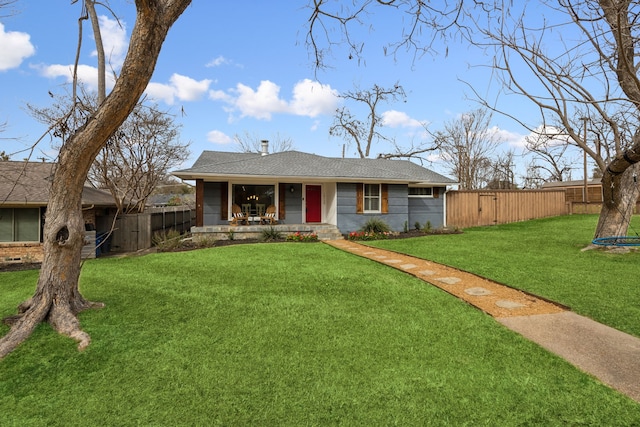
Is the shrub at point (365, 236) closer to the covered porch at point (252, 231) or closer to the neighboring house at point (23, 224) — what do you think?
the covered porch at point (252, 231)

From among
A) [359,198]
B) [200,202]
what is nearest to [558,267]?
[359,198]

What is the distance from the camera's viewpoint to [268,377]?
8.89 feet

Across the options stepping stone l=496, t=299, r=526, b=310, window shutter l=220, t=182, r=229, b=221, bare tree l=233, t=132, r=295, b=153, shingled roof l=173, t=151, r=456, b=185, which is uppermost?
bare tree l=233, t=132, r=295, b=153

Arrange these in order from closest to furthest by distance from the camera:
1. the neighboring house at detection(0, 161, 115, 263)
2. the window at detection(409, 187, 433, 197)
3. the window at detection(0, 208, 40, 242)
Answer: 1. the neighboring house at detection(0, 161, 115, 263)
2. the window at detection(0, 208, 40, 242)
3. the window at detection(409, 187, 433, 197)

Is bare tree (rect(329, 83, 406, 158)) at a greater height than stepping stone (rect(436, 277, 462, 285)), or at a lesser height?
greater

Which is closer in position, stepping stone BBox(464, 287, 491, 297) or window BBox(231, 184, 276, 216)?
stepping stone BBox(464, 287, 491, 297)

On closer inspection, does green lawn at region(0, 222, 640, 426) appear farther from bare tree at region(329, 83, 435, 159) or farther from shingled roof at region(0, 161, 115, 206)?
bare tree at region(329, 83, 435, 159)

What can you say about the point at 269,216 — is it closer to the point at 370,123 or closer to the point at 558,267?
the point at 558,267

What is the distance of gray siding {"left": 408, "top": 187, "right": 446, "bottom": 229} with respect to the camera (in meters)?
15.6

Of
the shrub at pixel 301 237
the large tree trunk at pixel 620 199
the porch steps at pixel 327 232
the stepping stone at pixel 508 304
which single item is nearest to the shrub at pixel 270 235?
the shrub at pixel 301 237

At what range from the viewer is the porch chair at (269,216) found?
525 inches

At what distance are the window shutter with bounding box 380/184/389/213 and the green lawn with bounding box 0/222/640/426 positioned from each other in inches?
362

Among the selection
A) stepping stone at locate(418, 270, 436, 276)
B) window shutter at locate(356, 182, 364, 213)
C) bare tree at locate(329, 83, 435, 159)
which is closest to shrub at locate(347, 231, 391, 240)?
window shutter at locate(356, 182, 364, 213)

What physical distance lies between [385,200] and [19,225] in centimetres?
1349
